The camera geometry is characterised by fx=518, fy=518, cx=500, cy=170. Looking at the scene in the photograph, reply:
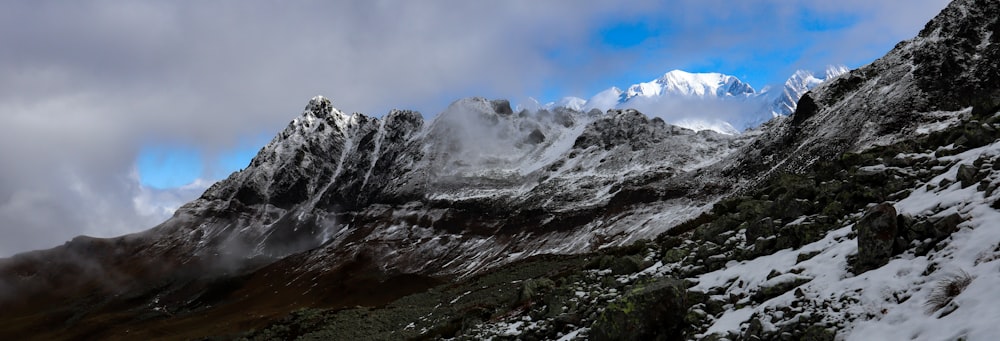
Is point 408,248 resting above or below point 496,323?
above

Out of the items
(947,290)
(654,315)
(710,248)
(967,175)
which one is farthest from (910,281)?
(710,248)

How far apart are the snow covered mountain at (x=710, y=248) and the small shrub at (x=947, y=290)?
0.04 m

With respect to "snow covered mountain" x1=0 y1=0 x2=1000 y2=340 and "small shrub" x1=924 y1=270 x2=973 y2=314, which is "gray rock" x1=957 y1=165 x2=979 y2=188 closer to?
"snow covered mountain" x1=0 y1=0 x2=1000 y2=340

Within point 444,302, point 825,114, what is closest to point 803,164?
point 825,114

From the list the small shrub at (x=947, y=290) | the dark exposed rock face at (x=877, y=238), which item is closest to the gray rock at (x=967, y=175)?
the dark exposed rock face at (x=877, y=238)

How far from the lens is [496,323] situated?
86.2 ft

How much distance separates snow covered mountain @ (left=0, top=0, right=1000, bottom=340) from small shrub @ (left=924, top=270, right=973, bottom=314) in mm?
43

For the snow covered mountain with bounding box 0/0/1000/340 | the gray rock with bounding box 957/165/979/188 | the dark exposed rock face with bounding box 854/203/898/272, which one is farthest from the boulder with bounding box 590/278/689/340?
the gray rock with bounding box 957/165/979/188

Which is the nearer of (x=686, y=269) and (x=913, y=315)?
(x=913, y=315)

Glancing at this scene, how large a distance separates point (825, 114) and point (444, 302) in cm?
9381

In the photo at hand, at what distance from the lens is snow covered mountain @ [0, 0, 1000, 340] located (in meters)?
11.8

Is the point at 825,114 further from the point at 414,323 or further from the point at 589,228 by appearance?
the point at 414,323

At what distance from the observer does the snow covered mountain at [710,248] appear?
463 inches

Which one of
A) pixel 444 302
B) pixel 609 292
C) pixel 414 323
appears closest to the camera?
pixel 609 292
